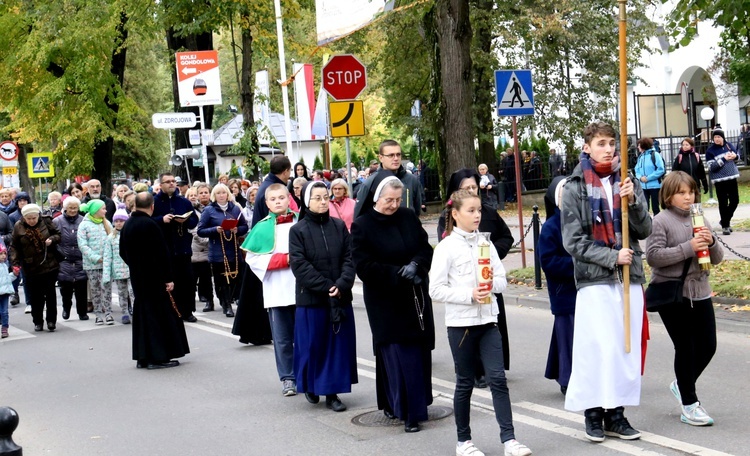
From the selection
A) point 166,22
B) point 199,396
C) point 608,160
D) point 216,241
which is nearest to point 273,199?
point 199,396

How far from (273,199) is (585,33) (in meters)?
25.1

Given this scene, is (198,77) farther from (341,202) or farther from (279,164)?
(279,164)

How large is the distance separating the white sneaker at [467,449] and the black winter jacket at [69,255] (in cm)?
1061

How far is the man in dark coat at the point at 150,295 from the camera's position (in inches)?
458

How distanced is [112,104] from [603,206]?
30.9 metres

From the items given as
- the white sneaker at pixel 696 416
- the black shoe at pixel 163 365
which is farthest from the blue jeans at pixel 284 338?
the white sneaker at pixel 696 416

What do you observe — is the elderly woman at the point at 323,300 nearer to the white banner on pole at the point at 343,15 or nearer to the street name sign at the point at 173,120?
the white banner on pole at the point at 343,15

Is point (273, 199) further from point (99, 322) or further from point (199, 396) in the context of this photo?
point (99, 322)

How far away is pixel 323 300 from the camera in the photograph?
28.9 ft

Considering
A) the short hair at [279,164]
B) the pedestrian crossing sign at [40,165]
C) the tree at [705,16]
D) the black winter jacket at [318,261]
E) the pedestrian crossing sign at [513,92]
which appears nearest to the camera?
the black winter jacket at [318,261]

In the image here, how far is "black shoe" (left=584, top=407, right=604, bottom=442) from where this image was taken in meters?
7.03

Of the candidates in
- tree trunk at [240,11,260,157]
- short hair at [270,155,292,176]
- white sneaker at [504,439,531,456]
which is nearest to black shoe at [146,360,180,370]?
short hair at [270,155,292,176]

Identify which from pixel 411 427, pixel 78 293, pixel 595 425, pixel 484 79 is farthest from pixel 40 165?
pixel 595 425

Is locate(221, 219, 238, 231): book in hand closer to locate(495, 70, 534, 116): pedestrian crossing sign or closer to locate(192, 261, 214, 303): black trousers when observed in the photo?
locate(192, 261, 214, 303): black trousers
